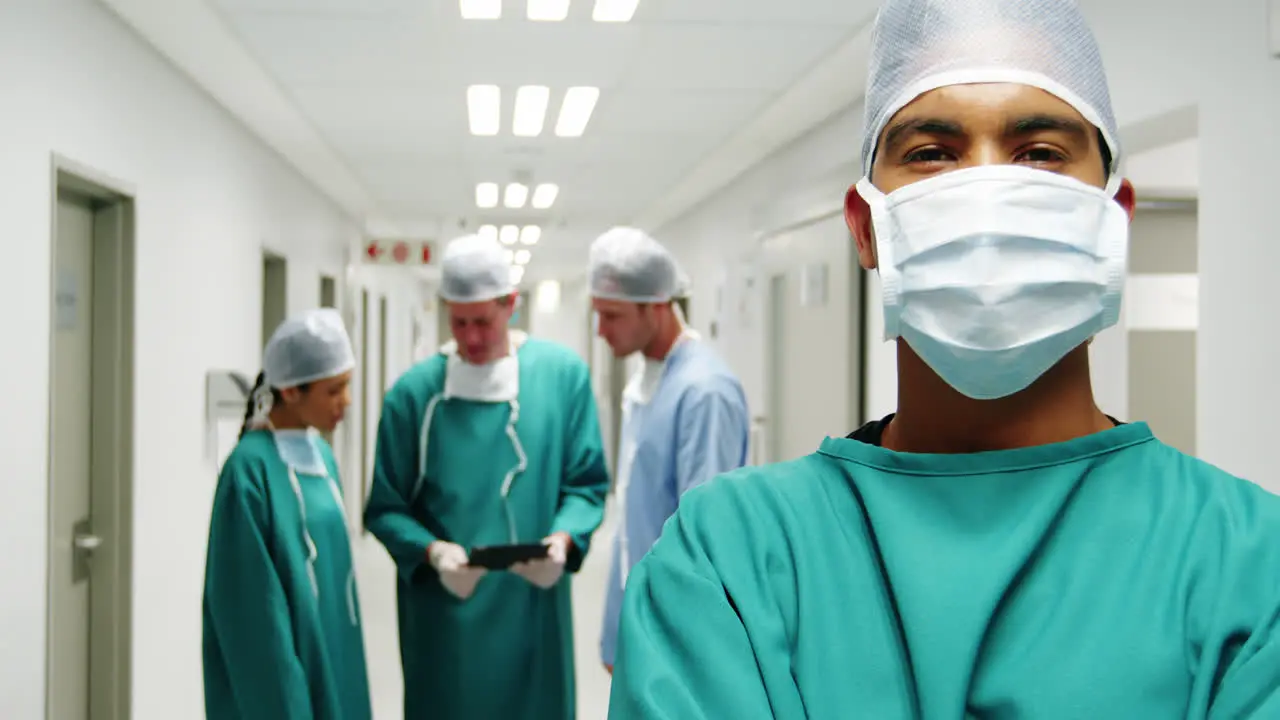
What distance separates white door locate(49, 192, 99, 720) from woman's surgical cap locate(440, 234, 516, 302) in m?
1.00

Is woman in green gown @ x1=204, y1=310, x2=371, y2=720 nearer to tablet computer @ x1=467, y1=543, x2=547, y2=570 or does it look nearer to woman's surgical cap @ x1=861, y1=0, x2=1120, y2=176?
tablet computer @ x1=467, y1=543, x2=547, y2=570

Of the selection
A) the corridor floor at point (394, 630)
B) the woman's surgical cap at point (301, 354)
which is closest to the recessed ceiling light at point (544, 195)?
the corridor floor at point (394, 630)

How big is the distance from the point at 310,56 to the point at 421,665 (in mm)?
2007

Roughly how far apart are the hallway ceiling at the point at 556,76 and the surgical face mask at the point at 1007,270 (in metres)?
2.36

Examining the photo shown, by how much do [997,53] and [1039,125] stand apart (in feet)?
0.22

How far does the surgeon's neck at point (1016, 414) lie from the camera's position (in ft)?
2.91

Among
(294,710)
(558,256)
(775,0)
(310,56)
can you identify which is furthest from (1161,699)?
(558,256)

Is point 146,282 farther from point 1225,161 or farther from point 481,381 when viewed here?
point 1225,161

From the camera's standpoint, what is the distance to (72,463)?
3.02 m

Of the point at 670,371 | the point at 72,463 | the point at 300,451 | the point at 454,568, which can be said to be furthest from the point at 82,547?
the point at 670,371

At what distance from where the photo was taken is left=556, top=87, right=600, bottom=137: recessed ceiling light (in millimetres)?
4149

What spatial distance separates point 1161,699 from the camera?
75 cm

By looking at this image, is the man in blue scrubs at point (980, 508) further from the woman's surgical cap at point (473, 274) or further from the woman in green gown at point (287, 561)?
the woman's surgical cap at point (473, 274)

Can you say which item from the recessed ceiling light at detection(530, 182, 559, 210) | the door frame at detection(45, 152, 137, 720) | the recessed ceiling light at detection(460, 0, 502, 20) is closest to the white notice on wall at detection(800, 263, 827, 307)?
the recessed ceiling light at detection(460, 0, 502, 20)
